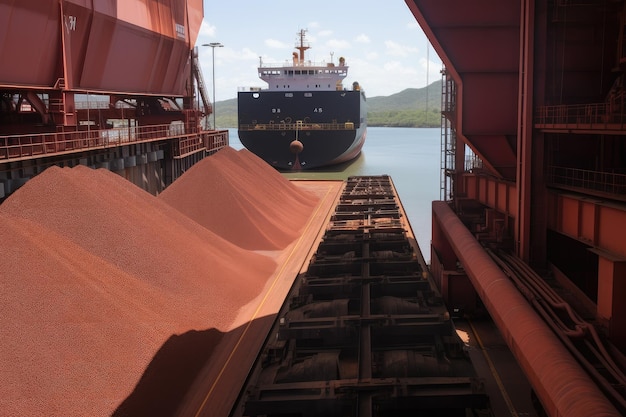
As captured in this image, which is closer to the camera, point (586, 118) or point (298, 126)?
point (586, 118)

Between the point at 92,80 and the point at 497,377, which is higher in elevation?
the point at 92,80

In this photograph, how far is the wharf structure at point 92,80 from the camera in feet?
52.7

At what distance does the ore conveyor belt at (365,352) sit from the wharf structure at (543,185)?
905mm

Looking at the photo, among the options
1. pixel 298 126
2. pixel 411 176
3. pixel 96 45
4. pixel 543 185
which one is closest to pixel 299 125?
pixel 298 126

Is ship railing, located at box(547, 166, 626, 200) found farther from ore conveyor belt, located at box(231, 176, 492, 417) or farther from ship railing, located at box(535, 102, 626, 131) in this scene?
ore conveyor belt, located at box(231, 176, 492, 417)

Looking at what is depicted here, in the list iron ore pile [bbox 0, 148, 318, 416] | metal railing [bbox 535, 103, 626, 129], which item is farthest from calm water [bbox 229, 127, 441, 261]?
metal railing [bbox 535, 103, 626, 129]

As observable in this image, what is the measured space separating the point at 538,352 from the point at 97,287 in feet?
21.7

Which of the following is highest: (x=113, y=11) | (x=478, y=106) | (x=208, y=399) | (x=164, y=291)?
(x=113, y=11)

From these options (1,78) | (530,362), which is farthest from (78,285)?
(1,78)

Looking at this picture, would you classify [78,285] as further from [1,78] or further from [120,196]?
[1,78]

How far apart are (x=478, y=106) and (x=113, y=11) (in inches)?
472

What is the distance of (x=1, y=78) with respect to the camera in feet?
51.3

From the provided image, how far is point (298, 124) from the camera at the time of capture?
4872cm

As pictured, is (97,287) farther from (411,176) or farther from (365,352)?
(411,176)
